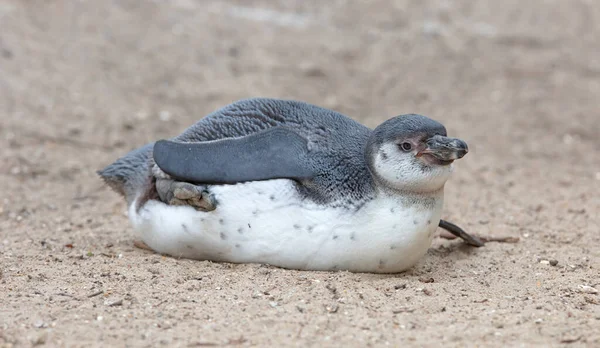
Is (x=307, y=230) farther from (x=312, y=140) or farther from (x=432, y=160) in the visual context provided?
(x=432, y=160)

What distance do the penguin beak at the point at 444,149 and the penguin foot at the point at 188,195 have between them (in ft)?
3.48

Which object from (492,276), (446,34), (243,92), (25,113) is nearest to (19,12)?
(25,113)

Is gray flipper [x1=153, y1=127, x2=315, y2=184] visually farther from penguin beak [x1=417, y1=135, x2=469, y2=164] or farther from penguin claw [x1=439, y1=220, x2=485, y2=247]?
penguin claw [x1=439, y1=220, x2=485, y2=247]

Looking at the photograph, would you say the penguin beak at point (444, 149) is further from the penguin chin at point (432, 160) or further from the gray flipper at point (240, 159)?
the gray flipper at point (240, 159)

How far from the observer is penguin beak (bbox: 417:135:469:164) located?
3.68 m

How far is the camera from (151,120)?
297 inches

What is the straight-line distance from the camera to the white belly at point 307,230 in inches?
149

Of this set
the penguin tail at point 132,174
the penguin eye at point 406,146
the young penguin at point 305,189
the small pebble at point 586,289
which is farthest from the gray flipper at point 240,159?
the small pebble at point 586,289

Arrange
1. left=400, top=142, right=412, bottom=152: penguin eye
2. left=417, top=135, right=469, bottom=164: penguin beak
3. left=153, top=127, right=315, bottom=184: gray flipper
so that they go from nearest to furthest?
1. left=417, top=135, right=469, bottom=164: penguin beak
2. left=400, top=142, right=412, bottom=152: penguin eye
3. left=153, top=127, right=315, bottom=184: gray flipper

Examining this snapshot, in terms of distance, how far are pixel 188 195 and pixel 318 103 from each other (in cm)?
A: 436

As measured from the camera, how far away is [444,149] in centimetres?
370

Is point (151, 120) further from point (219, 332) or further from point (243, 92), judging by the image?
point (219, 332)

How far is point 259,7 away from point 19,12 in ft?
9.52

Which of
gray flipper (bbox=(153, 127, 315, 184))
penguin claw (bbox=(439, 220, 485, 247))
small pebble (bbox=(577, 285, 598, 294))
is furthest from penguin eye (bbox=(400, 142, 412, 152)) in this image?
small pebble (bbox=(577, 285, 598, 294))
